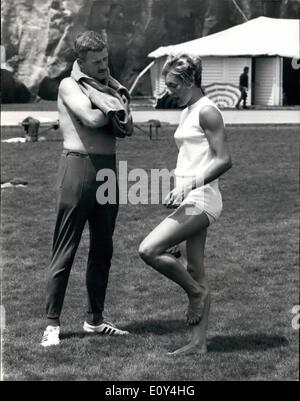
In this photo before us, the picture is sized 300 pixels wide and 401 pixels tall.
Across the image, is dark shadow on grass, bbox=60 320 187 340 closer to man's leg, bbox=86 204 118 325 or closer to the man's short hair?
man's leg, bbox=86 204 118 325

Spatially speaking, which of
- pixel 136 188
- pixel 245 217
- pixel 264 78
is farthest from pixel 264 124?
pixel 245 217

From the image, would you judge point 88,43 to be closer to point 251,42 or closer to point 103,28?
point 251,42

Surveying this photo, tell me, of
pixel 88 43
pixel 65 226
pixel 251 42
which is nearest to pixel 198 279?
pixel 65 226

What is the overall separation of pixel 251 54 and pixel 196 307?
30.7m

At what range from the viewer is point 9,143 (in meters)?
19.7

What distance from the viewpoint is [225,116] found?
28.0m

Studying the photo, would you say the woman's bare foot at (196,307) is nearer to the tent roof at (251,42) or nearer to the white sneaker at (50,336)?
the white sneaker at (50,336)

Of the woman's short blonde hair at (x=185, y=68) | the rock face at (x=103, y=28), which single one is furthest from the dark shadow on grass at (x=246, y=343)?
the rock face at (x=103, y=28)

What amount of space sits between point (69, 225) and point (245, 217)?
17.2 ft

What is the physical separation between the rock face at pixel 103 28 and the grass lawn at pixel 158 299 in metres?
23.3

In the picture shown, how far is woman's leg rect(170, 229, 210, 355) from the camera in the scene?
5074mm

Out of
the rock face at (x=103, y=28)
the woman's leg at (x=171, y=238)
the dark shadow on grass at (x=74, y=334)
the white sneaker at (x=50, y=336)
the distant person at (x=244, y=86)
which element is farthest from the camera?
the rock face at (x=103, y=28)

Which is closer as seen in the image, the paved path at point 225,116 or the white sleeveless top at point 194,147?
the white sleeveless top at point 194,147

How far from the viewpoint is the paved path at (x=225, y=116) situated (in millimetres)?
26641
